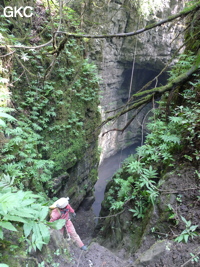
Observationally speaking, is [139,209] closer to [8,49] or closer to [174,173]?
[174,173]

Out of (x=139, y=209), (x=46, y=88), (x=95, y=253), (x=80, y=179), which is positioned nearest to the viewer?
(x=95, y=253)

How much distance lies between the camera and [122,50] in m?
14.4

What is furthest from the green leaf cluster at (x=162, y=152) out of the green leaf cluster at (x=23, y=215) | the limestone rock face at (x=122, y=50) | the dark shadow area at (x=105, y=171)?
the dark shadow area at (x=105, y=171)

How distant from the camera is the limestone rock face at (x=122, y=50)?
11.4 meters

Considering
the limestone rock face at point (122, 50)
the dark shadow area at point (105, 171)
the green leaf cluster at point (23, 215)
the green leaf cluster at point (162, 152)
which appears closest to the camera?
the green leaf cluster at point (23, 215)

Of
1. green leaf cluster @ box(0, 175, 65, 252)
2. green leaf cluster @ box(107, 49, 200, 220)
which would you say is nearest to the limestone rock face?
green leaf cluster @ box(107, 49, 200, 220)

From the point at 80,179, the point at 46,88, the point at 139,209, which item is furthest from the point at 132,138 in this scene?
the point at 139,209

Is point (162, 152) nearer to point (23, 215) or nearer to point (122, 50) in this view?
point (23, 215)

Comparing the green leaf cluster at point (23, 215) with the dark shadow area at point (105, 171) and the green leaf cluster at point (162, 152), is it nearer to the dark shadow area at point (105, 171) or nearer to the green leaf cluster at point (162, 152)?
the green leaf cluster at point (162, 152)

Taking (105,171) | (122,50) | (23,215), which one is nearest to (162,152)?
(23,215)

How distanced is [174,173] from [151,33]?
46.1ft

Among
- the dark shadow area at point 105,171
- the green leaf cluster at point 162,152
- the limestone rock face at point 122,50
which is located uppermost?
the limestone rock face at point 122,50

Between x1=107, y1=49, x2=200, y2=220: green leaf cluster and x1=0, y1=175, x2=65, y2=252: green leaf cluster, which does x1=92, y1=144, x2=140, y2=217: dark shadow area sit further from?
x1=0, y1=175, x2=65, y2=252: green leaf cluster

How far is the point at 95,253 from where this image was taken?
3.00 meters
